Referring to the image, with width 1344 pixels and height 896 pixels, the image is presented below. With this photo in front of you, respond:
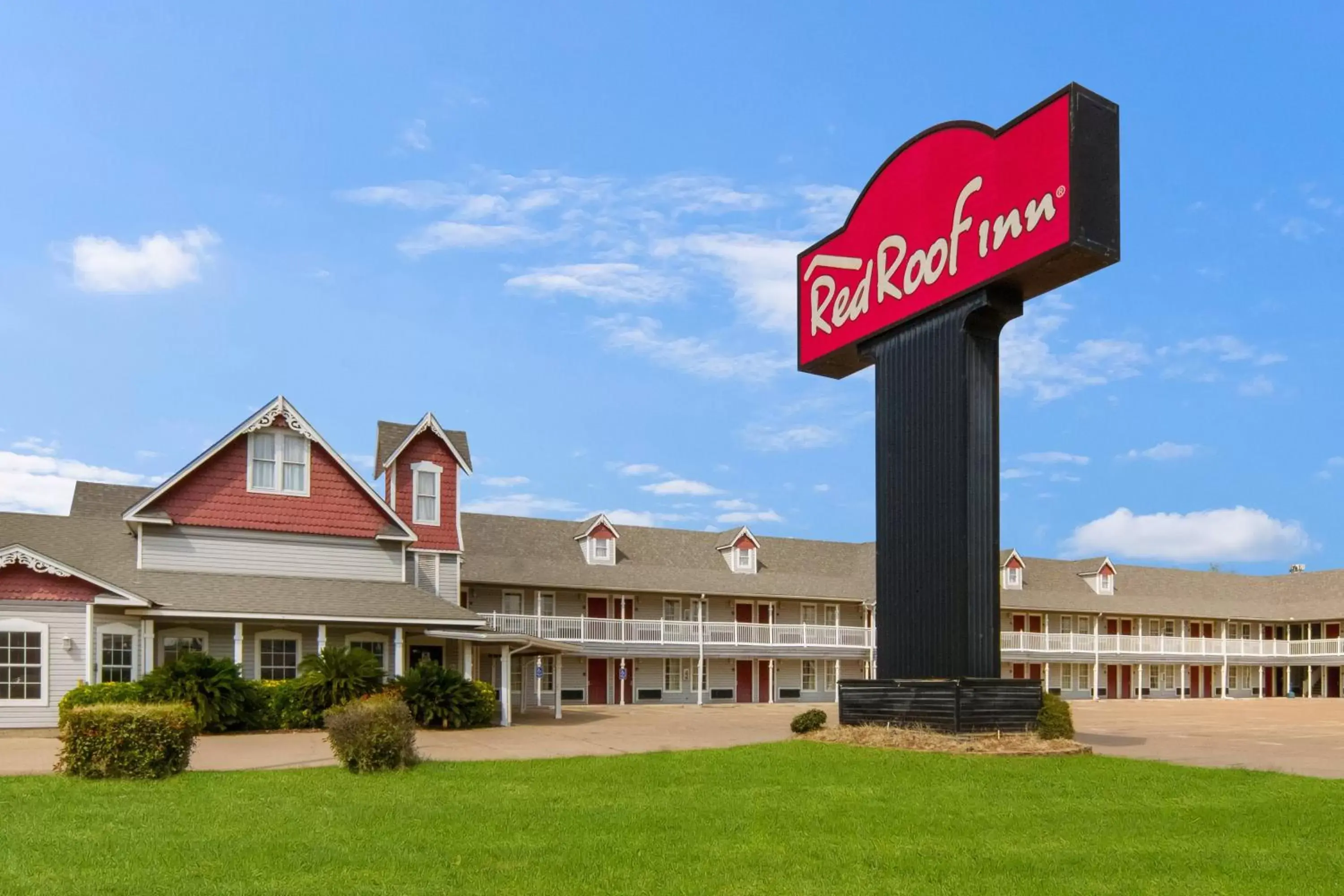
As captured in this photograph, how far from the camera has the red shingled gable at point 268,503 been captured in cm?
3184

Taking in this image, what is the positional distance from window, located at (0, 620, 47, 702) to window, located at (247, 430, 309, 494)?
21.7 feet

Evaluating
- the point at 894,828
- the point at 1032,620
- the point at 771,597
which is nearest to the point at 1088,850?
the point at 894,828

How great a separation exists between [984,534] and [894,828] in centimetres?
971

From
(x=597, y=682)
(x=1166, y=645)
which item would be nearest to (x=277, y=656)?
(x=597, y=682)

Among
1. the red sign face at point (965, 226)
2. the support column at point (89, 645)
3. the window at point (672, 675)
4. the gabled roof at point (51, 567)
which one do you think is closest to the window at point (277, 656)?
the gabled roof at point (51, 567)

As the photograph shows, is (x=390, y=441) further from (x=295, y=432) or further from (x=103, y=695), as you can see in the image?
(x=103, y=695)

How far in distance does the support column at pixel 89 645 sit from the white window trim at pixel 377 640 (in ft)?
19.9

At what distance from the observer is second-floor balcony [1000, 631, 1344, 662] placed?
183 feet

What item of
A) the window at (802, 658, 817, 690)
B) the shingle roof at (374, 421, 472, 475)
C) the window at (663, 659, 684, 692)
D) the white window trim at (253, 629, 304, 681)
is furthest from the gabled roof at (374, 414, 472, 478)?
the window at (802, 658, 817, 690)

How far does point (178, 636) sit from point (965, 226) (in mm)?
21454

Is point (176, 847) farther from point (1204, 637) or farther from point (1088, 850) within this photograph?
point (1204, 637)

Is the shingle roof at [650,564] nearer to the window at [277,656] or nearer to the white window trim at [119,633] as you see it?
A: the window at [277,656]

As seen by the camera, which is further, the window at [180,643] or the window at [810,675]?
the window at [810,675]

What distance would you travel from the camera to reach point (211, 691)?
27.4 meters
